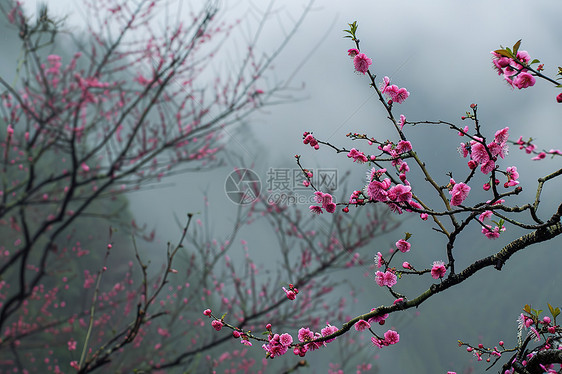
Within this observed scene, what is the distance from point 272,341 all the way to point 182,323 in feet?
36.2

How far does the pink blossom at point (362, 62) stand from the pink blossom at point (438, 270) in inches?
41.2

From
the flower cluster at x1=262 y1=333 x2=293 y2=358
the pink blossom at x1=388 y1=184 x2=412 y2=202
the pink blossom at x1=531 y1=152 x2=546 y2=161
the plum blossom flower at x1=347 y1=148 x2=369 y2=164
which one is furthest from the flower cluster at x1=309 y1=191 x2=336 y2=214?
the pink blossom at x1=531 y1=152 x2=546 y2=161

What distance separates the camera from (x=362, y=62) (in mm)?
1896

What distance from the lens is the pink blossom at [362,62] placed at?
188 cm

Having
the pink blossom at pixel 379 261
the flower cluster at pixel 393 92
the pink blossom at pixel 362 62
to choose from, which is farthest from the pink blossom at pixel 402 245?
the pink blossom at pixel 362 62

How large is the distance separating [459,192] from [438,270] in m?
0.38

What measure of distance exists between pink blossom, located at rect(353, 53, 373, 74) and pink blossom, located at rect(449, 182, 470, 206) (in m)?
0.76

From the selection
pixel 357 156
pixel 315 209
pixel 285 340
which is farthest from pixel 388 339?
pixel 357 156

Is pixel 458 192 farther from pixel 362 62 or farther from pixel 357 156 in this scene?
pixel 362 62

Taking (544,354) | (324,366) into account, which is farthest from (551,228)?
(324,366)

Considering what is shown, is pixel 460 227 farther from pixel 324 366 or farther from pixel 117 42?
pixel 324 366

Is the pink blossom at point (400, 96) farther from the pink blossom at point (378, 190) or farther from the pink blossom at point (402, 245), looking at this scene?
the pink blossom at point (402, 245)

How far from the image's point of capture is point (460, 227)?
1.48 meters

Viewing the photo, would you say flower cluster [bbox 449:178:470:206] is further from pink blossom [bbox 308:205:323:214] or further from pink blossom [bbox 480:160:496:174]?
pink blossom [bbox 308:205:323:214]
